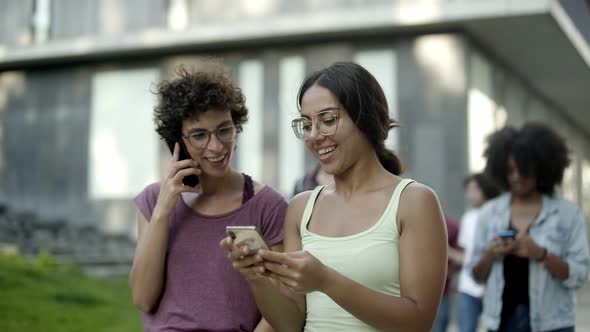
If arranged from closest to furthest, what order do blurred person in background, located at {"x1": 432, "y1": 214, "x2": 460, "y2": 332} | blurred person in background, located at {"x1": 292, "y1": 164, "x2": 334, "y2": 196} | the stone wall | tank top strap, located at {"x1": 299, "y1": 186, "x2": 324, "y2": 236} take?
1. tank top strap, located at {"x1": 299, "y1": 186, "x2": 324, "y2": 236}
2. blurred person in background, located at {"x1": 292, "y1": 164, "x2": 334, "y2": 196}
3. blurred person in background, located at {"x1": 432, "y1": 214, "x2": 460, "y2": 332}
4. the stone wall

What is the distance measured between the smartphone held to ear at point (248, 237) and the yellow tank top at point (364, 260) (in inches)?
12.9

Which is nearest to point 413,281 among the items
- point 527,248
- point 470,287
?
point 527,248

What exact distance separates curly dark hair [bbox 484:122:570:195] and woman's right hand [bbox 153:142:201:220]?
2.32 m

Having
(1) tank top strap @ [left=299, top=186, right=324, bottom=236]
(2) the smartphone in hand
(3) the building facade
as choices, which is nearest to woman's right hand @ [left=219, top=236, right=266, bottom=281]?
(1) tank top strap @ [left=299, top=186, right=324, bottom=236]

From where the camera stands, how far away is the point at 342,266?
301 cm

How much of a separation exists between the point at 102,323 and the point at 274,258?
8.84 m

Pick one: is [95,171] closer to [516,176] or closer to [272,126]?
[272,126]

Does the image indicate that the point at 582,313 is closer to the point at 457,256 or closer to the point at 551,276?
the point at 457,256

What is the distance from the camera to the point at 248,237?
9.27 feet

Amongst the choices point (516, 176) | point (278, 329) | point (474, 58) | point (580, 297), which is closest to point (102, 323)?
point (516, 176)

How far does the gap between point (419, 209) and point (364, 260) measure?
26cm

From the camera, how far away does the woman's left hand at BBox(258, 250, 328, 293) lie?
8.83 ft

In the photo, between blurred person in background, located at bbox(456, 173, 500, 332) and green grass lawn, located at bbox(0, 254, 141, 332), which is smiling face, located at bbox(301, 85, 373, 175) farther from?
green grass lawn, located at bbox(0, 254, 141, 332)

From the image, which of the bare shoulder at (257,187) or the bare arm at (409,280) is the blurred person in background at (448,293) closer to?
the bare shoulder at (257,187)
